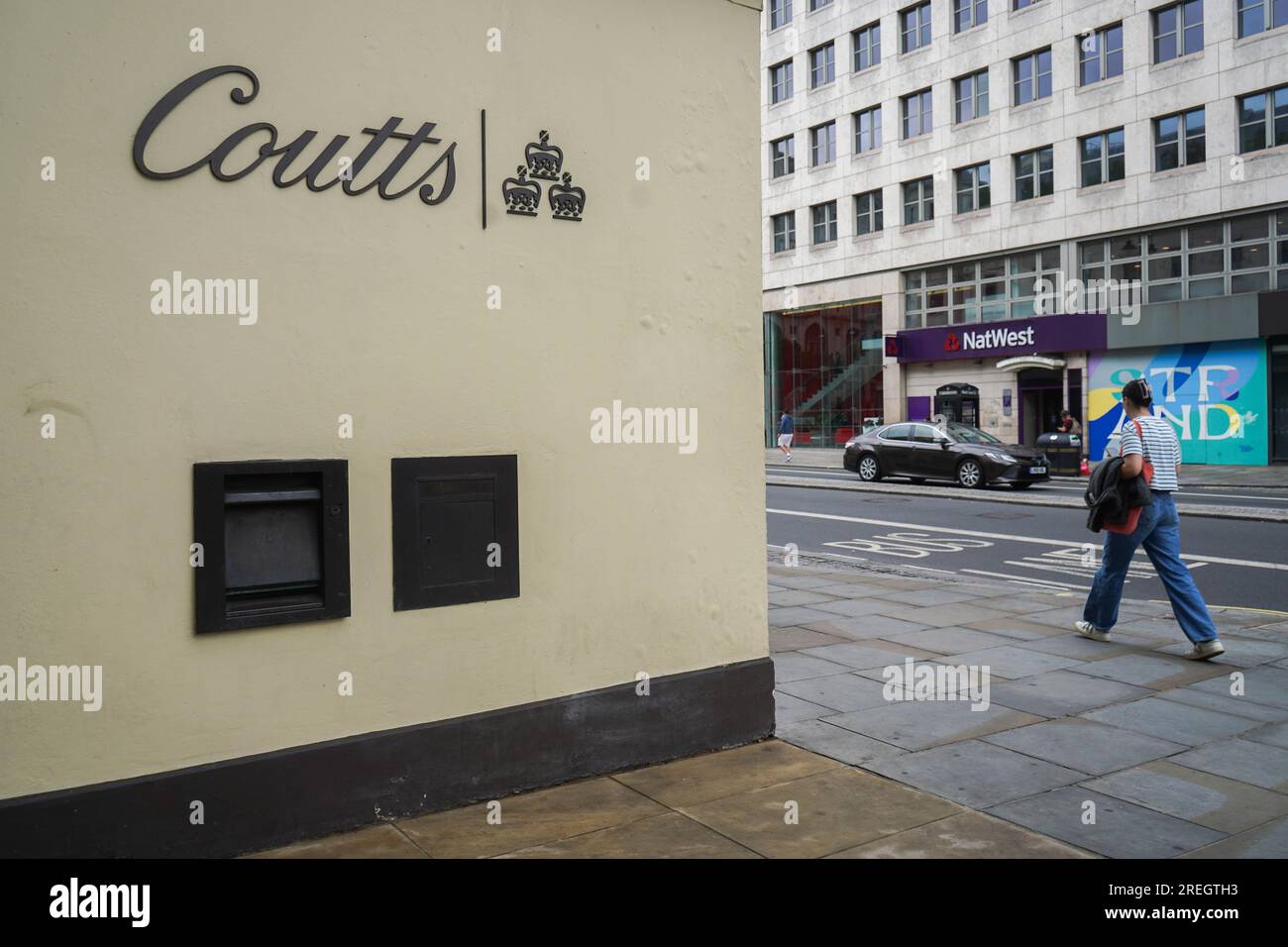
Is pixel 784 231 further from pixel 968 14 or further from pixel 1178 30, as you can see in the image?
pixel 1178 30

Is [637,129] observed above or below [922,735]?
above

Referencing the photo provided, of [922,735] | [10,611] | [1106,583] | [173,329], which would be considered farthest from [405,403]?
[1106,583]

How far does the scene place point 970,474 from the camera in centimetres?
2286

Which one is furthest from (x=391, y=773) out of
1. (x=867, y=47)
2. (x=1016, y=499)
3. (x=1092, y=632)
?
(x=867, y=47)

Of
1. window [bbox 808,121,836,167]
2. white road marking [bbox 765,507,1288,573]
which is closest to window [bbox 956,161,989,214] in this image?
window [bbox 808,121,836,167]

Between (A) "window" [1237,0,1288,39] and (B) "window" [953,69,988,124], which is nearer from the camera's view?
(A) "window" [1237,0,1288,39]

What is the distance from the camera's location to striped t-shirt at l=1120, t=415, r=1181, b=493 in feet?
24.7

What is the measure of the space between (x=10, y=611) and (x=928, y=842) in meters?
3.59

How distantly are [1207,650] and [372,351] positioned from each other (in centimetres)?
627

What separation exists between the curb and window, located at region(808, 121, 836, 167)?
19.3 m

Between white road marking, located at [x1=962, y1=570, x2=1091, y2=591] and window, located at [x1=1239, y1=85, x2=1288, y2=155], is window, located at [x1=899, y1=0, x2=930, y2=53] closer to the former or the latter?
window, located at [x1=1239, y1=85, x2=1288, y2=155]

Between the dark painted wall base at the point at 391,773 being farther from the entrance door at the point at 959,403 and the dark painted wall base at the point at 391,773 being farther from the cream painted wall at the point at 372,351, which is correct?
the entrance door at the point at 959,403
